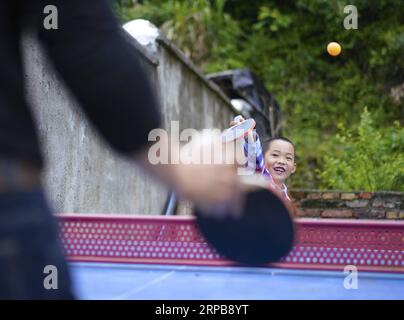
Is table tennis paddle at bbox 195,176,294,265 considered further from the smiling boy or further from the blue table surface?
the smiling boy

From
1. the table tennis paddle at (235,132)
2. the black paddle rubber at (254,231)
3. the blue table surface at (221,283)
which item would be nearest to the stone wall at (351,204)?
the blue table surface at (221,283)

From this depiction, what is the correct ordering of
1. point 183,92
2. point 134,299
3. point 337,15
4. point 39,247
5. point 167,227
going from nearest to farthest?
1. point 39,247
2. point 134,299
3. point 167,227
4. point 183,92
5. point 337,15

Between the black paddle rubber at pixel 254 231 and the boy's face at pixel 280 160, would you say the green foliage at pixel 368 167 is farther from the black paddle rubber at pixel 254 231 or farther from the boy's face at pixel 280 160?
the black paddle rubber at pixel 254 231

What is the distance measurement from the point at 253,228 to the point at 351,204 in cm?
498

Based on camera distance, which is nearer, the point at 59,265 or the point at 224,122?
the point at 59,265

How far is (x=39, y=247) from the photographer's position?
0.69 metres

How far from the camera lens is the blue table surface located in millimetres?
2266

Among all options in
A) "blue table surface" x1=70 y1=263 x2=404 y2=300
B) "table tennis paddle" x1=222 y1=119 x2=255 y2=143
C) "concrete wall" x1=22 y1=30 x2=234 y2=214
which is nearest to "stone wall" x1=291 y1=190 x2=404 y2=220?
"concrete wall" x1=22 y1=30 x2=234 y2=214

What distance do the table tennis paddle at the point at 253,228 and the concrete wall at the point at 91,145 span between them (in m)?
2.03

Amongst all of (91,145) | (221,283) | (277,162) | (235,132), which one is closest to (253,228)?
(235,132)

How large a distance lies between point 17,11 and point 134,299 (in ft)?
5.22

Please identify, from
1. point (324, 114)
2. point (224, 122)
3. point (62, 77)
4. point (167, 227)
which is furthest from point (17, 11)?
point (324, 114)

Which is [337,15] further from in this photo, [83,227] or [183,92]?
[83,227]

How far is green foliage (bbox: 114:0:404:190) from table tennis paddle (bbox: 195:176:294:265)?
9034 mm
